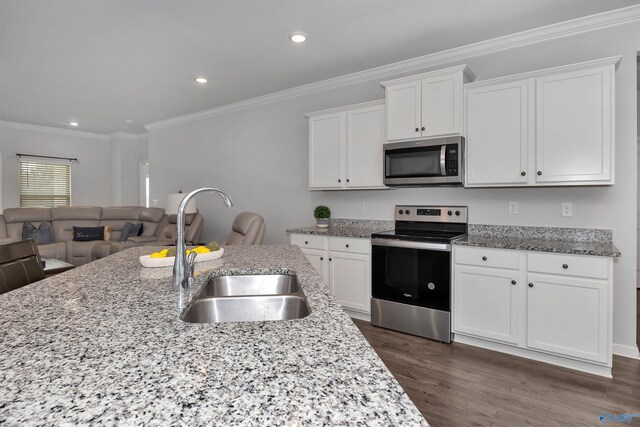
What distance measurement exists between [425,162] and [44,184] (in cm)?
687

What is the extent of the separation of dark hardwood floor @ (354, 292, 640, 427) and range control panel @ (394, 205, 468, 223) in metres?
1.12

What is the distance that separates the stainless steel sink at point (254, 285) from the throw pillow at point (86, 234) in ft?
17.5

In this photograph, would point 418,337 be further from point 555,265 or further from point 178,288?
point 178,288

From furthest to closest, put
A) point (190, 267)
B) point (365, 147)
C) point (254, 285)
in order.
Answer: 1. point (365, 147)
2. point (254, 285)
3. point (190, 267)

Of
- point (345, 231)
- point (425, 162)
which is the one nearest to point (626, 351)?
point (425, 162)

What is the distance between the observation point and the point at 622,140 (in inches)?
105

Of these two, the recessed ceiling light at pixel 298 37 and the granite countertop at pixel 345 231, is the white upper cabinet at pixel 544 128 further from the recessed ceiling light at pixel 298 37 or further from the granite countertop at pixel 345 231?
the recessed ceiling light at pixel 298 37

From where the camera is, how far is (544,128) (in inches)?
104

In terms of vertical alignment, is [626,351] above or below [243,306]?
below

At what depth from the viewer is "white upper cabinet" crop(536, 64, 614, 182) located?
245cm

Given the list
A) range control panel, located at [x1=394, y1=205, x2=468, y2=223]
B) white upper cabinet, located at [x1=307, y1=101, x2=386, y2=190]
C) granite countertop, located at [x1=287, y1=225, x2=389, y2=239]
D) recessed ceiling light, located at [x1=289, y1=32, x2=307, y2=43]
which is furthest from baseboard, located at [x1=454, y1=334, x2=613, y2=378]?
recessed ceiling light, located at [x1=289, y1=32, x2=307, y2=43]

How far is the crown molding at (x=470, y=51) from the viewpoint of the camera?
8.82 ft

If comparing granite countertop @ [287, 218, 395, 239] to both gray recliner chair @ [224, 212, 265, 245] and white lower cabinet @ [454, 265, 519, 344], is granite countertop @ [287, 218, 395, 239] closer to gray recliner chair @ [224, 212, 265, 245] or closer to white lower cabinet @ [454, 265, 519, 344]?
gray recliner chair @ [224, 212, 265, 245]

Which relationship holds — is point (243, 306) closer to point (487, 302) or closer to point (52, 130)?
point (487, 302)
